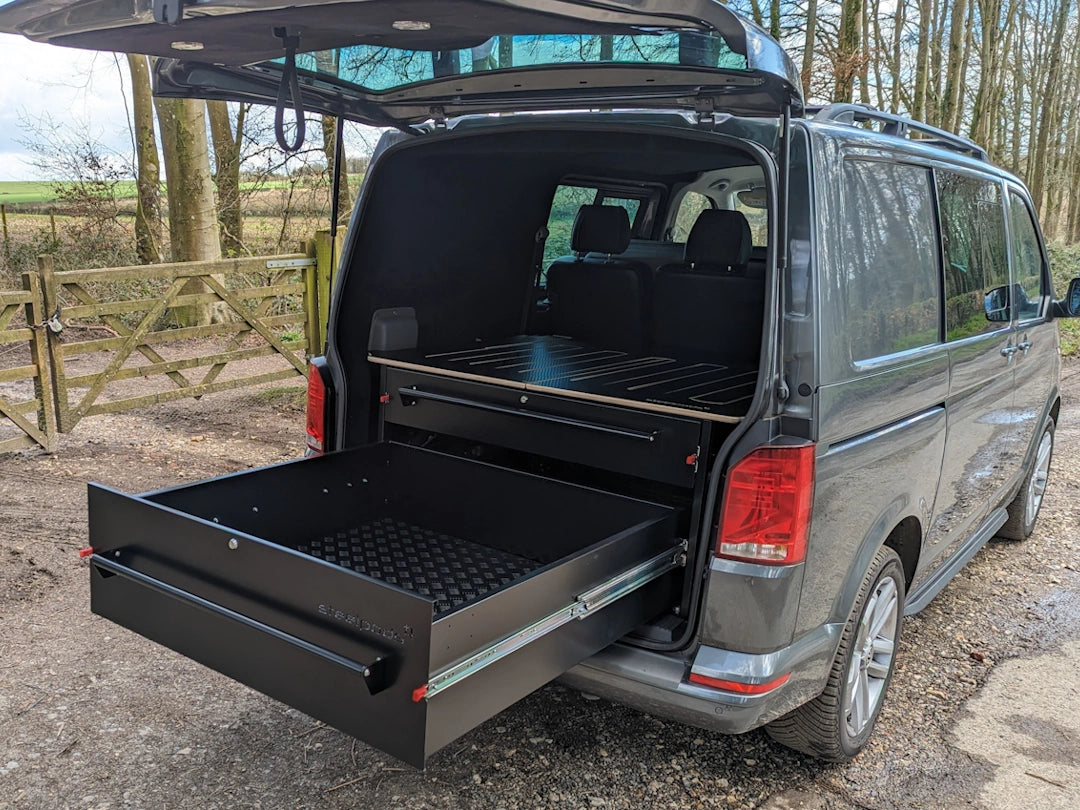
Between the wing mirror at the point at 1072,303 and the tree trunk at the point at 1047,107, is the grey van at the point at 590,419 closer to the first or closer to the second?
the wing mirror at the point at 1072,303

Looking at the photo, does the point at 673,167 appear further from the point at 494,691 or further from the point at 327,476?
the point at 494,691

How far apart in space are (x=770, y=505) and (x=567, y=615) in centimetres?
66

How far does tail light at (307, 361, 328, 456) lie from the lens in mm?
3701

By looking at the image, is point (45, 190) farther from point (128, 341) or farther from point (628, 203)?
point (628, 203)

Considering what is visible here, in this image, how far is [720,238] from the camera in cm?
409

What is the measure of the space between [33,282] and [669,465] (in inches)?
199

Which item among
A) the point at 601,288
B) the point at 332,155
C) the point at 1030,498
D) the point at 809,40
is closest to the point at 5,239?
the point at 332,155

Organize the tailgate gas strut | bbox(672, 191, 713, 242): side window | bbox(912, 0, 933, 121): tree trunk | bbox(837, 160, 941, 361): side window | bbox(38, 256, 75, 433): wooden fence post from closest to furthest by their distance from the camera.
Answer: the tailgate gas strut, bbox(837, 160, 941, 361): side window, bbox(672, 191, 713, 242): side window, bbox(38, 256, 75, 433): wooden fence post, bbox(912, 0, 933, 121): tree trunk

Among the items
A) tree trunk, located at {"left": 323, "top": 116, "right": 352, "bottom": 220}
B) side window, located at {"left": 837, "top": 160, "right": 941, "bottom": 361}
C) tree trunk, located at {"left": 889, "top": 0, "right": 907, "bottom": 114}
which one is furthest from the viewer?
tree trunk, located at {"left": 889, "top": 0, "right": 907, "bottom": 114}

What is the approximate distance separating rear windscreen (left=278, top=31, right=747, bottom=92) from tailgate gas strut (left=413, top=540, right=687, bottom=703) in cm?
142

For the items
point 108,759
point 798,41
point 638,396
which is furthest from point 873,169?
point 798,41

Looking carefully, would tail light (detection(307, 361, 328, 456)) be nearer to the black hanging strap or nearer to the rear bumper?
the black hanging strap

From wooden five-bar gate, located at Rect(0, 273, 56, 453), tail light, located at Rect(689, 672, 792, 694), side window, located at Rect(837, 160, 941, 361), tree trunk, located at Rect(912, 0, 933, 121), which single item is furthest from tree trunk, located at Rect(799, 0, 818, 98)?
tail light, located at Rect(689, 672, 792, 694)

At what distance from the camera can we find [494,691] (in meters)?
2.17
